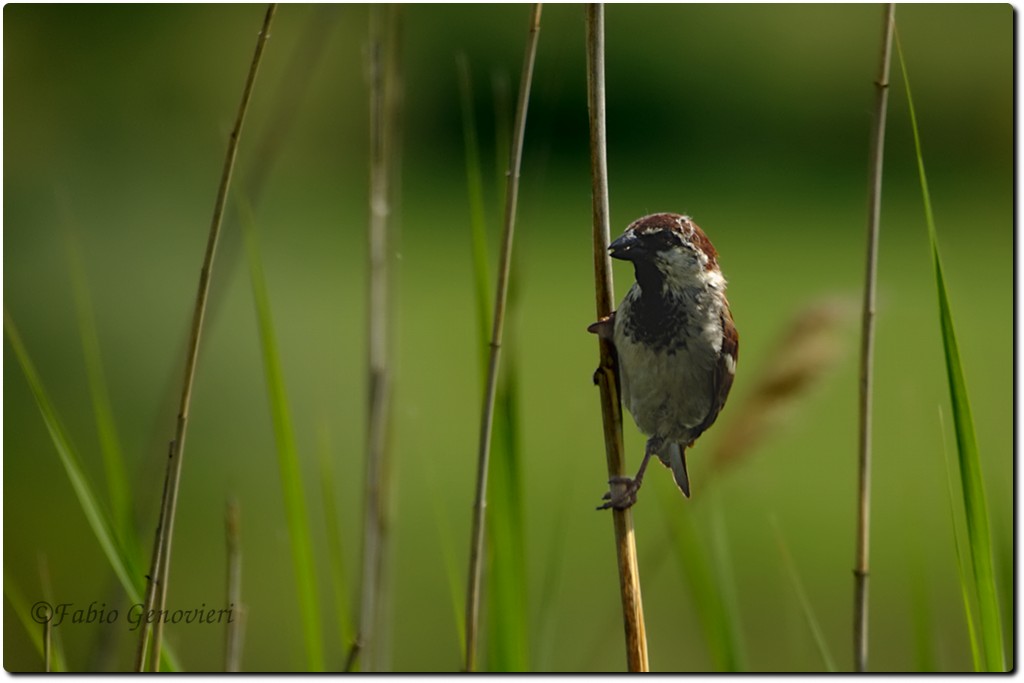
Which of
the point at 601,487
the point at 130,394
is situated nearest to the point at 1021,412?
the point at 601,487

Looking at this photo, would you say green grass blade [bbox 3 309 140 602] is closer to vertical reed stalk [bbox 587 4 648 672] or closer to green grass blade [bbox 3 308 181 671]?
green grass blade [bbox 3 308 181 671]

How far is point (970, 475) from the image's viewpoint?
4.33ft

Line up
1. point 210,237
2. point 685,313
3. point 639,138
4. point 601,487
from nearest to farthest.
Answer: point 210,237
point 685,313
point 639,138
point 601,487

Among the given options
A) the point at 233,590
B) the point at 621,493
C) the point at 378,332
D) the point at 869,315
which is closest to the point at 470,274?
the point at 378,332

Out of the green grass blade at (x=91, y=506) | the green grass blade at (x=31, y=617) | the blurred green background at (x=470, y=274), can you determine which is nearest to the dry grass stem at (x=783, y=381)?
the blurred green background at (x=470, y=274)

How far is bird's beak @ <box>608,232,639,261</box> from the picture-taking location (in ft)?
4.06

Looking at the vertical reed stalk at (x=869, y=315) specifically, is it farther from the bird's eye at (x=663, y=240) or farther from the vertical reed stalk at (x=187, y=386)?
the vertical reed stalk at (x=187, y=386)

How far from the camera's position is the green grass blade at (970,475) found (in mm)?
1296

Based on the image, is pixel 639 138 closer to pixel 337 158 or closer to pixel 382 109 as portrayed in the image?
pixel 382 109

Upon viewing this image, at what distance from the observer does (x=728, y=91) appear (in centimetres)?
361

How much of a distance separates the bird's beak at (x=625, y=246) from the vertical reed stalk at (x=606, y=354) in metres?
0.02

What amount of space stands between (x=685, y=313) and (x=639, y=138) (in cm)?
135

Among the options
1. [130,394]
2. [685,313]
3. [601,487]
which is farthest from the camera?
[601,487]

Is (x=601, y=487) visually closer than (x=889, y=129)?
No
